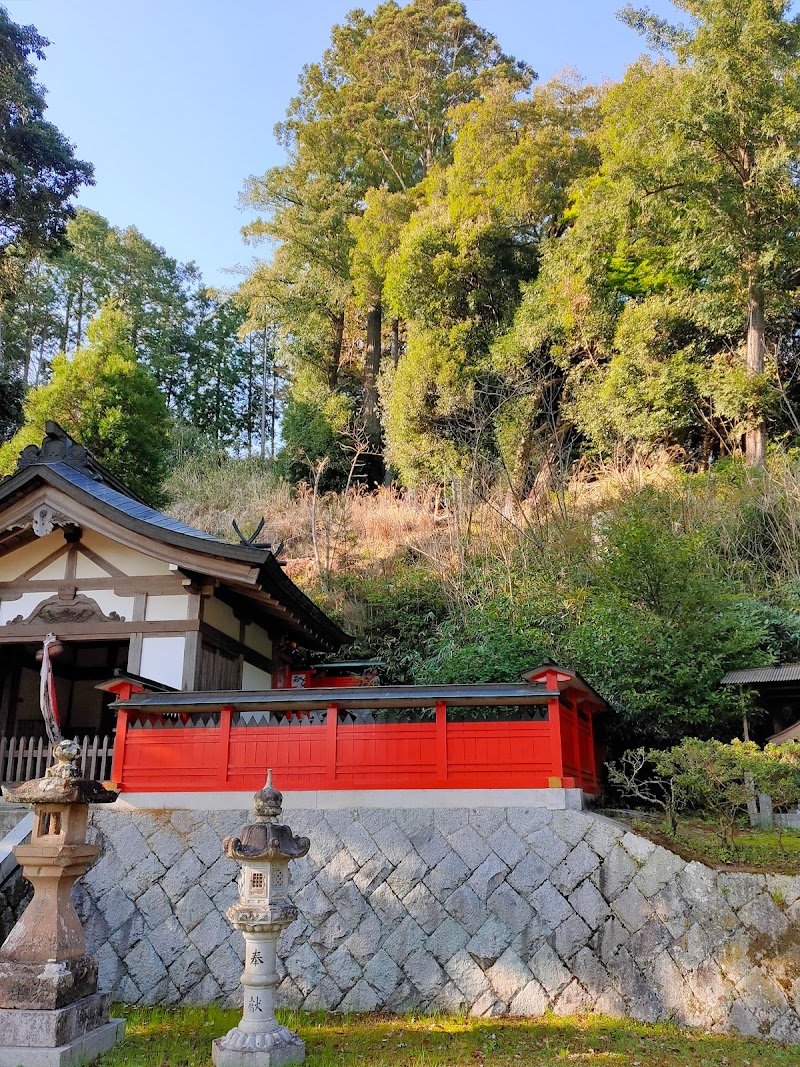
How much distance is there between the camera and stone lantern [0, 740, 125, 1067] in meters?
4.94

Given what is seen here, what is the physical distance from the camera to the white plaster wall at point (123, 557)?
9984 millimetres

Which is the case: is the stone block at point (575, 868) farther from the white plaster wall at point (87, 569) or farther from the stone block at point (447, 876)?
the white plaster wall at point (87, 569)

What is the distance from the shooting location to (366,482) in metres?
25.3

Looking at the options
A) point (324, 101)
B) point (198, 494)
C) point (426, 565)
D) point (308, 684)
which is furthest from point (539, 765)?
point (324, 101)

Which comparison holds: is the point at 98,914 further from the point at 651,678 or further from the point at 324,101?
the point at 324,101

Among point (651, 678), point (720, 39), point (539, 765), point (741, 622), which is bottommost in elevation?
point (539, 765)

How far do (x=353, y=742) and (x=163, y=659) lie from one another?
3.28 metres

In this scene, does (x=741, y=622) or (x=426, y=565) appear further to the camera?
(x=426, y=565)

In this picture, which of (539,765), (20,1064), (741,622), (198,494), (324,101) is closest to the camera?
(20,1064)

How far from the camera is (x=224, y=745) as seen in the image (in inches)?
309

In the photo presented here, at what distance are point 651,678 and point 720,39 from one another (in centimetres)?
1535

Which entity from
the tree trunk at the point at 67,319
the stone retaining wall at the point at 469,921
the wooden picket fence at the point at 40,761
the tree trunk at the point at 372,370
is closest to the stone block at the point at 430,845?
the stone retaining wall at the point at 469,921

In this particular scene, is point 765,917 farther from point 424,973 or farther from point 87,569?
point 87,569

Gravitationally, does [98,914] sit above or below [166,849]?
below
